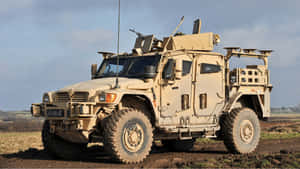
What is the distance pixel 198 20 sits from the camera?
1346 cm

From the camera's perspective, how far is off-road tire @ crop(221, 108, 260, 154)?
38.8 ft

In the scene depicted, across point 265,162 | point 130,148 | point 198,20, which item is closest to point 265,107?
point 198,20

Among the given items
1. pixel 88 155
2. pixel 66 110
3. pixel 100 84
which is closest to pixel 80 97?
pixel 66 110

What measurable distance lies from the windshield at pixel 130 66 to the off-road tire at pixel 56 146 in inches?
88.5

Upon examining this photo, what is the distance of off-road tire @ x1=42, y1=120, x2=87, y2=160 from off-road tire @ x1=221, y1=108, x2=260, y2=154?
4277 mm

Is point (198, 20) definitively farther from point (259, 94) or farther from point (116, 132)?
point (116, 132)

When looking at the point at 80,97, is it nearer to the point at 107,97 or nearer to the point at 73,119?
the point at 73,119

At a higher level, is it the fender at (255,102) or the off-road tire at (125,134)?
the fender at (255,102)

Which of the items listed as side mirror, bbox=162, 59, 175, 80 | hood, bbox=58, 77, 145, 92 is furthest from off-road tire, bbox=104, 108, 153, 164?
side mirror, bbox=162, 59, 175, 80

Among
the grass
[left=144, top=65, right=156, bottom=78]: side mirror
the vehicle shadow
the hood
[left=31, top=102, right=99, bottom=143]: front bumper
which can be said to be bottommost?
the grass

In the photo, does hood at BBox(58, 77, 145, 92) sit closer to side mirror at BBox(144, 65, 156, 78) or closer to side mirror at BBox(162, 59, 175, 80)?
side mirror at BBox(144, 65, 156, 78)

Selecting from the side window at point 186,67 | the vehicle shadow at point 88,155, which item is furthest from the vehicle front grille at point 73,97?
the side window at point 186,67

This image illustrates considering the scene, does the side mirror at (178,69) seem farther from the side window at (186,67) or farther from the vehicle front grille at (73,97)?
the vehicle front grille at (73,97)

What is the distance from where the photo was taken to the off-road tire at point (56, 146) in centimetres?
1033
